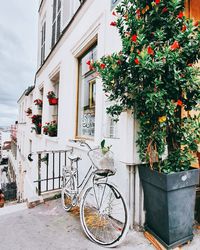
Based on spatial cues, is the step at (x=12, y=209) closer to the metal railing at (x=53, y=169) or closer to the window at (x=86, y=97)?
the metal railing at (x=53, y=169)

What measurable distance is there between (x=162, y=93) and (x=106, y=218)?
5.16 ft

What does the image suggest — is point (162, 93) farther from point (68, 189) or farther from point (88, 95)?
point (88, 95)

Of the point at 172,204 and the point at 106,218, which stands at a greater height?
the point at 172,204

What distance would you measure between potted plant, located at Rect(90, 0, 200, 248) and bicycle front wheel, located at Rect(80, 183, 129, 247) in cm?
36

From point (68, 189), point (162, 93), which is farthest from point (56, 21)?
point (162, 93)

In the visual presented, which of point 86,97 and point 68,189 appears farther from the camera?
point 86,97

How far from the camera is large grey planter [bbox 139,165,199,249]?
161 centimetres

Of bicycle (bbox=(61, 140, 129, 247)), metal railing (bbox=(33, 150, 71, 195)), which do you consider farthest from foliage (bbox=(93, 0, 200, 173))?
metal railing (bbox=(33, 150, 71, 195))

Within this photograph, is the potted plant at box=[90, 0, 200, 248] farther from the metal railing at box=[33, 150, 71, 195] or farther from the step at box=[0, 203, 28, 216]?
the step at box=[0, 203, 28, 216]

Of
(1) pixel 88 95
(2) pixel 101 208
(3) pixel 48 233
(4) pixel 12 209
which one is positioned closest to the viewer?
(2) pixel 101 208

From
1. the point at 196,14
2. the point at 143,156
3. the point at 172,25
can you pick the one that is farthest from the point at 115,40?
the point at 143,156

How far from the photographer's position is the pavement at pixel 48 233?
1.78 meters

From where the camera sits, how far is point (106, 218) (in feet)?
6.71

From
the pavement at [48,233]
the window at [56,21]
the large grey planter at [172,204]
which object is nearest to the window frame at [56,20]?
the window at [56,21]
